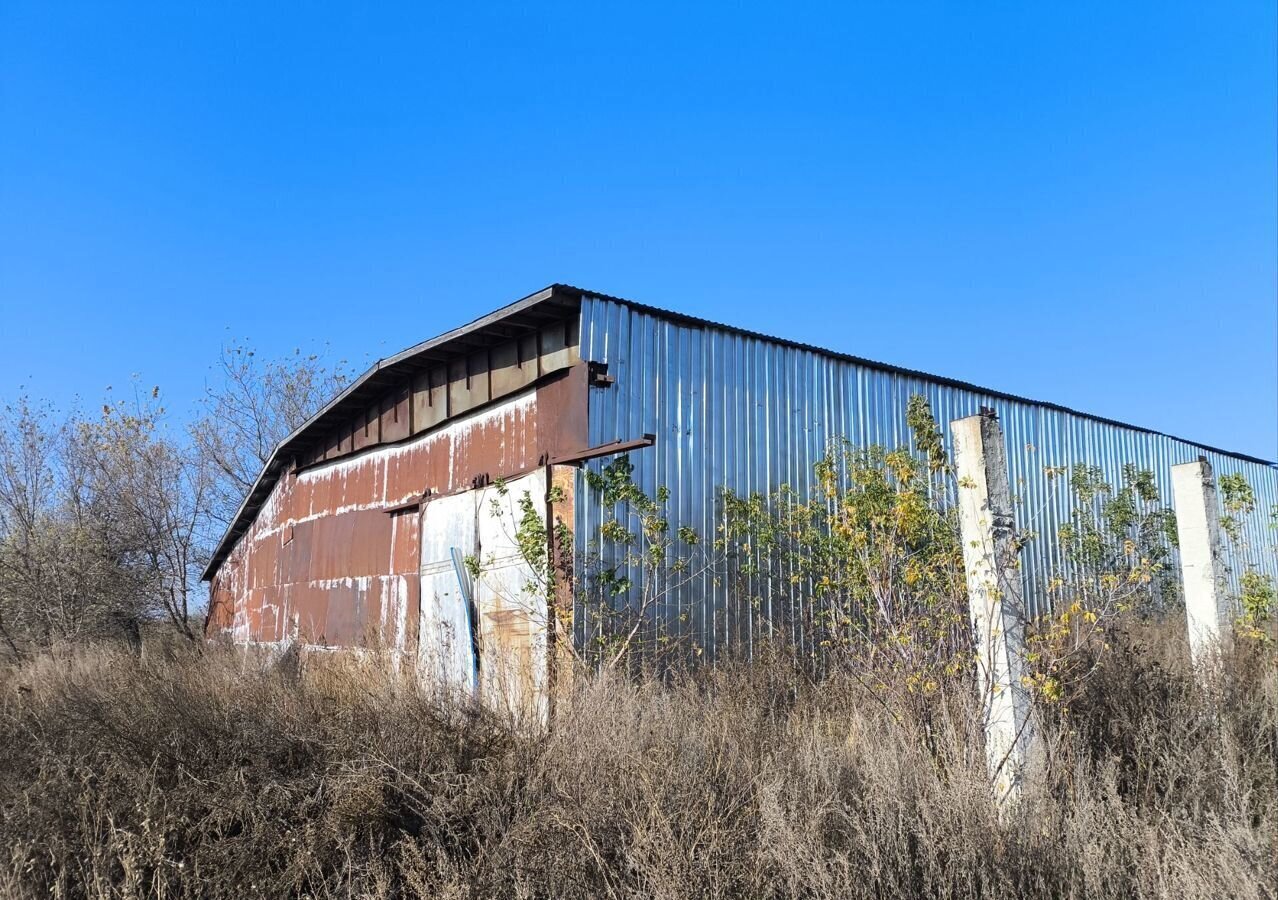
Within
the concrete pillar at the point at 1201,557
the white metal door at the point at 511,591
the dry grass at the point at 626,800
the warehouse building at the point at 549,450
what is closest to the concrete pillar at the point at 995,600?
the dry grass at the point at 626,800

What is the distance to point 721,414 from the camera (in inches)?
427

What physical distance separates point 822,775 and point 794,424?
21.5ft

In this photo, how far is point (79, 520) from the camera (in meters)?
22.9

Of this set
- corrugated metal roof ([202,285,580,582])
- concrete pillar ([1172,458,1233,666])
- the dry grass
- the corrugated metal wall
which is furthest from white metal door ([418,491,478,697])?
concrete pillar ([1172,458,1233,666])

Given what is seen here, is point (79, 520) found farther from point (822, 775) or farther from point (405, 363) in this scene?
point (822, 775)

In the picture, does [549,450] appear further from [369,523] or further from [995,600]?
[995,600]

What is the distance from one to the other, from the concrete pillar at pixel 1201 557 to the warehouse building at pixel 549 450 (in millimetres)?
2839

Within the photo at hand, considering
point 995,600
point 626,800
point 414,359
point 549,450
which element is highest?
point 414,359

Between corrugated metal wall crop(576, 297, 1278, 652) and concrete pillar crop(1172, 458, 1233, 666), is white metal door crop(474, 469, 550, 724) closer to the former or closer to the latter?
corrugated metal wall crop(576, 297, 1278, 652)

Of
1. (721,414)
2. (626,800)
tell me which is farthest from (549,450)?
(626,800)

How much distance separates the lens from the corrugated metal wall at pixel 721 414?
32.8 ft

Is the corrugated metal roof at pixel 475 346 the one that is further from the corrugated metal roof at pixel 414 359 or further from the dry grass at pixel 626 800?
the dry grass at pixel 626 800

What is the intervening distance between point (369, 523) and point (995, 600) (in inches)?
414

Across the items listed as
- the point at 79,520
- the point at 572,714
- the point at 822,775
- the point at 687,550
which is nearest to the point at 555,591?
the point at 687,550
